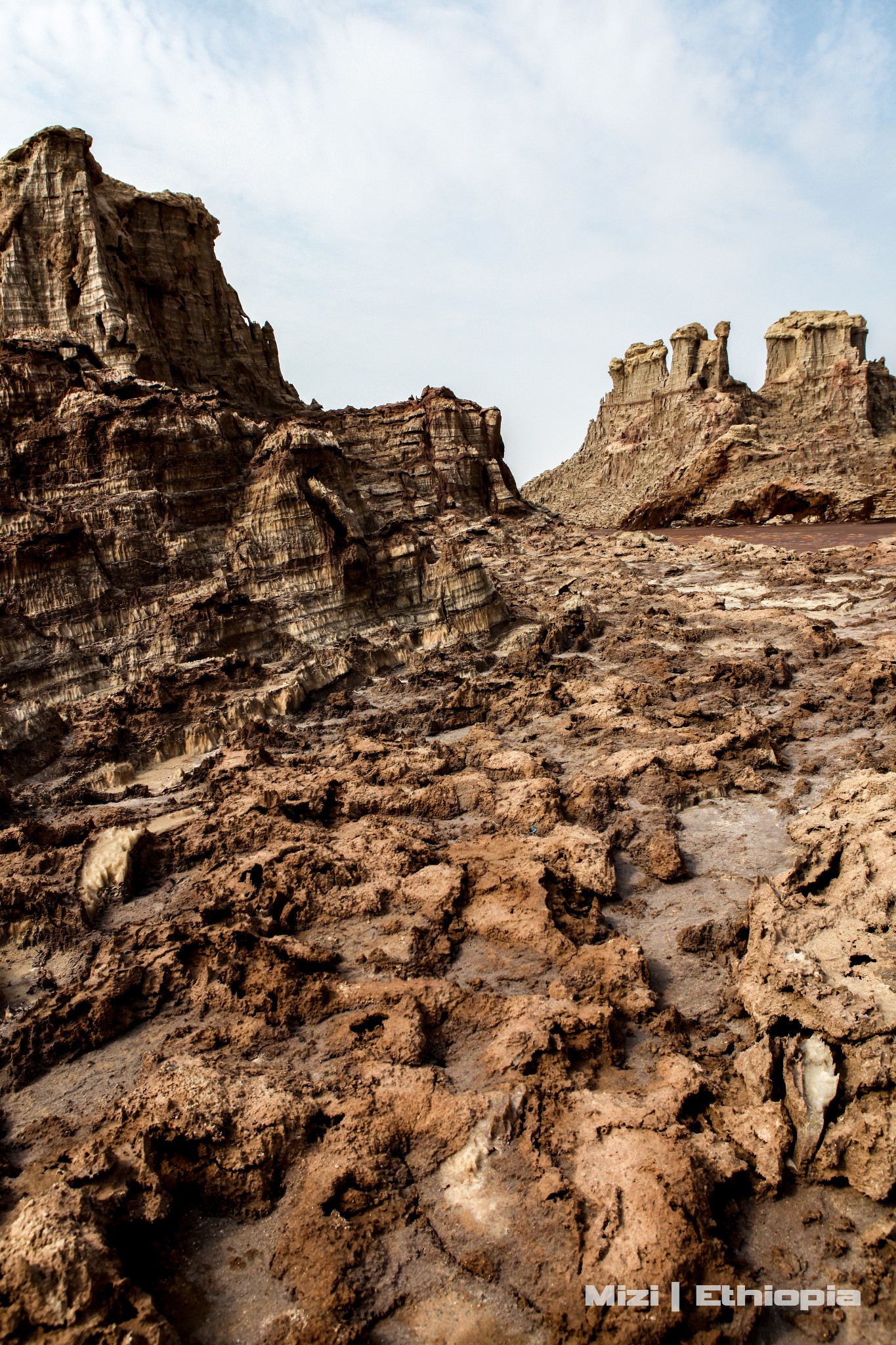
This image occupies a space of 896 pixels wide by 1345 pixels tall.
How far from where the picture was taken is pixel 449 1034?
445 cm

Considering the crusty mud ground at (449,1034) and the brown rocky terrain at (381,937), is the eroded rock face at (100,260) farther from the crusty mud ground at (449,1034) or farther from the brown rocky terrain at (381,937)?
the crusty mud ground at (449,1034)

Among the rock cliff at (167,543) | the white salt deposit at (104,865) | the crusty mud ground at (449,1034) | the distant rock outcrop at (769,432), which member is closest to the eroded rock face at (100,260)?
the rock cliff at (167,543)

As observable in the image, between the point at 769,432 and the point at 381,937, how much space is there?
36.7 metres

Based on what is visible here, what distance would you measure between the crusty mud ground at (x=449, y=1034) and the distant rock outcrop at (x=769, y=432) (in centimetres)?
2793

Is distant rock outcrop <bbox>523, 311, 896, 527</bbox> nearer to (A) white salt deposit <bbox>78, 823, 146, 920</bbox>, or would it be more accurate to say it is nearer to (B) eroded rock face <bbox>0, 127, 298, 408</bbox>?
(B) eroded rock face <bbox>0, 127, 298, 408</bbox>

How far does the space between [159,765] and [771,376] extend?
38334mm

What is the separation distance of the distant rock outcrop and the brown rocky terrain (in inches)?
912

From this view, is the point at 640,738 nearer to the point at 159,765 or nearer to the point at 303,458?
the point at 159,765

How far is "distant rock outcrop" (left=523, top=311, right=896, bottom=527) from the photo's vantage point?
109 ft

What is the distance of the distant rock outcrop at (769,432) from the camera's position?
1312 inches

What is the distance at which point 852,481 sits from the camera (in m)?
33.0

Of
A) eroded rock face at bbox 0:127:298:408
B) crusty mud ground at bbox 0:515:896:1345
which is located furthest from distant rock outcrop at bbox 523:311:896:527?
crusty mud ground at bbox 0:515:896:1345

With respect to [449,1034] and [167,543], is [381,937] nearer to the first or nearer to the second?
[449,1034]

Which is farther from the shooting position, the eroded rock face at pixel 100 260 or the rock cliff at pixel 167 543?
the eroded rock face at pixel 100 260
